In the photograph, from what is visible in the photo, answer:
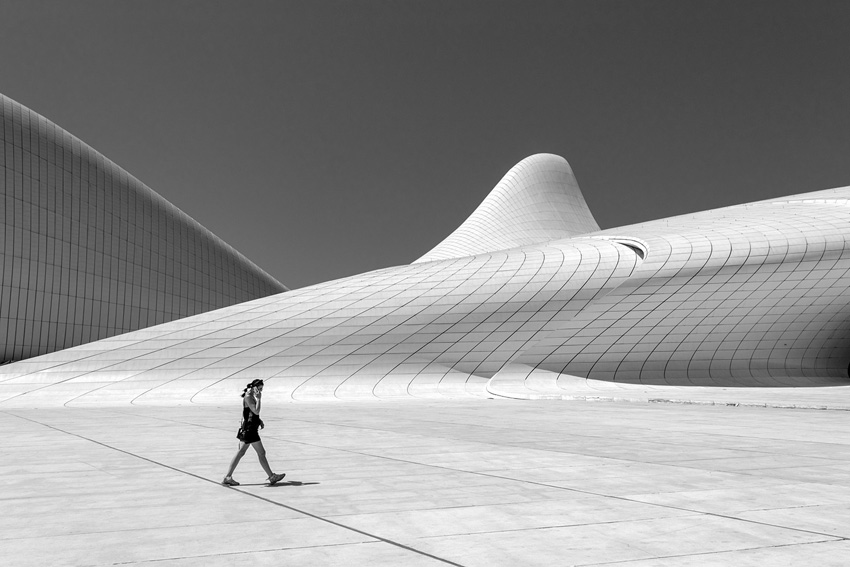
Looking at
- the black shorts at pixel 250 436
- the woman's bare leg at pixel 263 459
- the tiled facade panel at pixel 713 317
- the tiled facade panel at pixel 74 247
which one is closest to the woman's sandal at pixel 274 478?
the woman's bare leg at pixel 263 459

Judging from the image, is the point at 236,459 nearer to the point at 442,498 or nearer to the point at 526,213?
the point at 442,498

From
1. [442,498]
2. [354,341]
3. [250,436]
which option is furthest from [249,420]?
[354,341]

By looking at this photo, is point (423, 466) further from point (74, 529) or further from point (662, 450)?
point (74, 529)

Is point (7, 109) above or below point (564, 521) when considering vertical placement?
above

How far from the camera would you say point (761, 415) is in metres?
15.1

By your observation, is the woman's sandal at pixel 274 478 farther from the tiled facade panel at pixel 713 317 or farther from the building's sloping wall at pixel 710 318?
the tiled facade panel at pixel 713 317

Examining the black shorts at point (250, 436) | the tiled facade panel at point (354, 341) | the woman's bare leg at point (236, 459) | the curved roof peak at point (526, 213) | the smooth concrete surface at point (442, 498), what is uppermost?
the curved roof peak at point (526, 213)

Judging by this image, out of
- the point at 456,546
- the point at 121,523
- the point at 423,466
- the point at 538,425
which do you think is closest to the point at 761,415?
the point at 538,425

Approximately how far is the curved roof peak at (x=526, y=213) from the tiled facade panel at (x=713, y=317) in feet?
90.2

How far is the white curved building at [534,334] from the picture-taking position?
2800cm

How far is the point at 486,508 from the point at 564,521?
0.80 metres

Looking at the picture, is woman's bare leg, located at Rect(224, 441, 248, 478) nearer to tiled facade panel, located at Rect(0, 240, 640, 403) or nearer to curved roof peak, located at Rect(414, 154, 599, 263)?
tiled facade panel, located at Rect(0, 240, 640, 403)

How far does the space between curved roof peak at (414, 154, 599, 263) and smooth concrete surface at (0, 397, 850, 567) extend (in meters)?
46.1

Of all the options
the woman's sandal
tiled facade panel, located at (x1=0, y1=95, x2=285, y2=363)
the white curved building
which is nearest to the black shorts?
the woman's sandal
